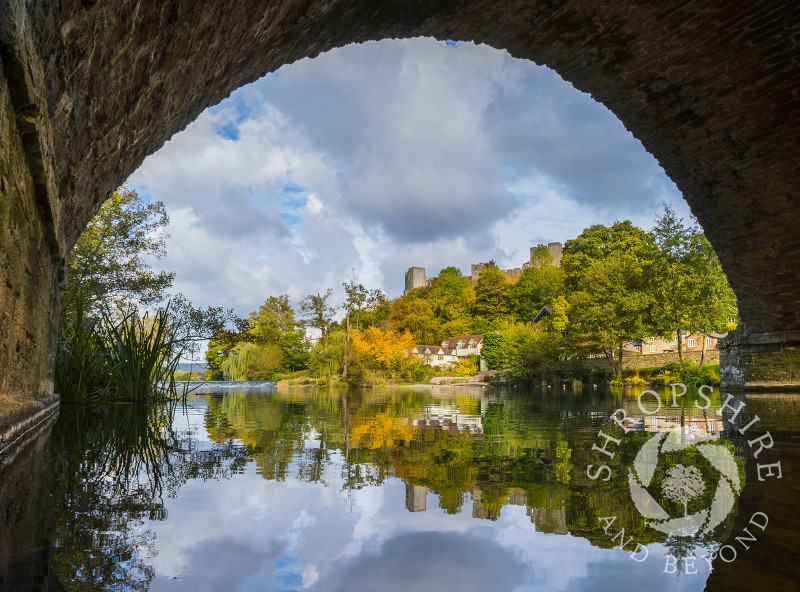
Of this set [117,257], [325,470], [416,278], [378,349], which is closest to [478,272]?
[416,278]

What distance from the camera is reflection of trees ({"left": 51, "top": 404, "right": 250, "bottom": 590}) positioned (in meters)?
→ 1.04

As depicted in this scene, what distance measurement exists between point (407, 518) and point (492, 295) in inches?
2140

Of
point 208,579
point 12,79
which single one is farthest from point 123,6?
point 208,579

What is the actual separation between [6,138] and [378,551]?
5.72 ft

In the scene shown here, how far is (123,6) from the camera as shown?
1.86m

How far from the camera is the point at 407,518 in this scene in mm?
1480

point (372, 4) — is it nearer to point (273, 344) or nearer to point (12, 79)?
point (12, 79)

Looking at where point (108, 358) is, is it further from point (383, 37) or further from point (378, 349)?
point (378, 349)

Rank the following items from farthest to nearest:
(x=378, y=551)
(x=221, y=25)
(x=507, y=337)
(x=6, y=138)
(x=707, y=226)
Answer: (x=507, y=337)
(x=707, y=226)
(x=221, y=25)
(x=6, y=138)
(x=378, y=551)

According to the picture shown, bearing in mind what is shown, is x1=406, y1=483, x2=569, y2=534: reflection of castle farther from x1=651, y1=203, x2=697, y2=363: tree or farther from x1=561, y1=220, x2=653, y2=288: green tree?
x1=561, y1=220, x2=653, y2=288: green tree

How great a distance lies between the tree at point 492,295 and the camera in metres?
53.9

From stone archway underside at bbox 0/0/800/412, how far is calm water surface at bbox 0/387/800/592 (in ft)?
3.34

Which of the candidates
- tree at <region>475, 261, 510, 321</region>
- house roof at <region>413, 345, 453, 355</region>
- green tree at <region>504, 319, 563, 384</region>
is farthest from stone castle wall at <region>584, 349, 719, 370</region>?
tree at <region>475, 261, 510, 321</region>

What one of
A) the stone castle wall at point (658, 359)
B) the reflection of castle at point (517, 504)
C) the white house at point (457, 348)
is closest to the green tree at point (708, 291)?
the stone castle wall at point (658, 359)
